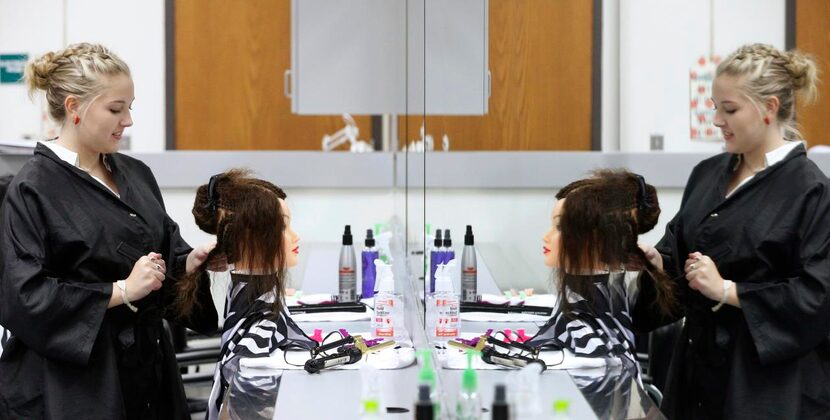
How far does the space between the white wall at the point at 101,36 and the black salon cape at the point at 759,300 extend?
201 inches

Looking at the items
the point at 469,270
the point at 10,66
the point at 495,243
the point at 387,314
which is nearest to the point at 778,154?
the point at 495,243

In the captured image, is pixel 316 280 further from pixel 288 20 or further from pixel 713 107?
pixel 288 20

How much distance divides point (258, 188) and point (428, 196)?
48cm

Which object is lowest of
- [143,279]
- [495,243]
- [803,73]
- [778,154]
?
[143,279]

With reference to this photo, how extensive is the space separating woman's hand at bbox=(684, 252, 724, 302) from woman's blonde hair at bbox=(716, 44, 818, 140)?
1.01ft

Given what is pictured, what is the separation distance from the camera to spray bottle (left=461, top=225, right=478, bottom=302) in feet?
6.15

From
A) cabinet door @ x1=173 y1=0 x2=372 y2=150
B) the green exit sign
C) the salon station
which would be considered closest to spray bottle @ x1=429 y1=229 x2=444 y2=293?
the salon station

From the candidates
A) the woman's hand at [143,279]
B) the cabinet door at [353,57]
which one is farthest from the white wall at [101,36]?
the woman's hand at [143,279]

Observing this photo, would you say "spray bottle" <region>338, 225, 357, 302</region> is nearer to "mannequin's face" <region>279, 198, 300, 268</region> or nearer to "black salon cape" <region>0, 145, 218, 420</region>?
"mannequin's face" <region>279, 198, 300, 268</region>

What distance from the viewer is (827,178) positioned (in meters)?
1.65

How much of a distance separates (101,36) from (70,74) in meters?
4.35

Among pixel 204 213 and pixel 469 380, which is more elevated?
pixel 204 213

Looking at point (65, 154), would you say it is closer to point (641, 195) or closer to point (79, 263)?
point (79, 263)

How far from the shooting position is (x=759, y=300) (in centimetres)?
173
